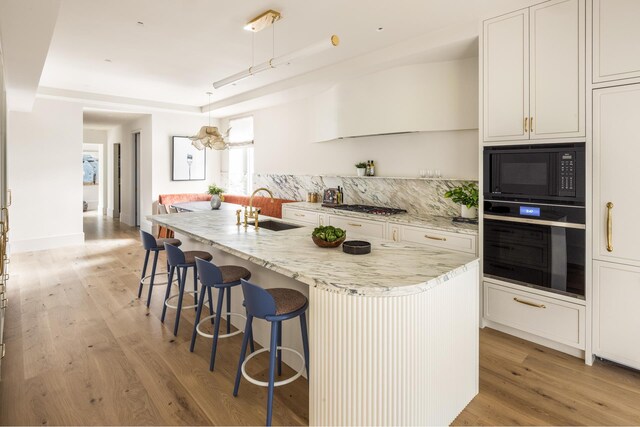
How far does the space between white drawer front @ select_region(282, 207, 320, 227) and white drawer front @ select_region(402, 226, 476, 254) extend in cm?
149

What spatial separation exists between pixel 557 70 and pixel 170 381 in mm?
3501

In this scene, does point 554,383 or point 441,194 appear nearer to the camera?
point 554,383

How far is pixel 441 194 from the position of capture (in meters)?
4.34

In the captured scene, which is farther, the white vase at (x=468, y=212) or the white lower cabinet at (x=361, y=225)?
the white lower cabinet at (x=361, y=225)

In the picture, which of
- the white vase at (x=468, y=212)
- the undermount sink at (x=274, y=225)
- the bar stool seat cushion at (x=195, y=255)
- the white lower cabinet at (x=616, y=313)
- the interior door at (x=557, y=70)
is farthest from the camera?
the white vase at (x=468, y=212)

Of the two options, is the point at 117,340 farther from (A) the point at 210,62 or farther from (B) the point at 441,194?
(B) the point at 441,194

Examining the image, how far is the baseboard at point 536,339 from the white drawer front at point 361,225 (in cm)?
140

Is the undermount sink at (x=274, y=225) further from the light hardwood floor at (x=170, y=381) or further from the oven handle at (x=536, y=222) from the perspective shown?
the oven handle at (x=536, y=222)

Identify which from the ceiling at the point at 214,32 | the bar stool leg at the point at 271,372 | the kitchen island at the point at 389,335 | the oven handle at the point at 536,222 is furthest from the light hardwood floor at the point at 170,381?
the ceiling at the point at 214,32

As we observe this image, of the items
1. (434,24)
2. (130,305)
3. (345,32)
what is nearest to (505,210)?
(434,24)

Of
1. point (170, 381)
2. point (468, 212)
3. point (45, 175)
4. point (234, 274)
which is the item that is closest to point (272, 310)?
point (234, 274)

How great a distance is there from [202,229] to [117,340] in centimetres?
112

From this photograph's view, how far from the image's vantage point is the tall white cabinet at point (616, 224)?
247 centimetres

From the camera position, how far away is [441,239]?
358cm
